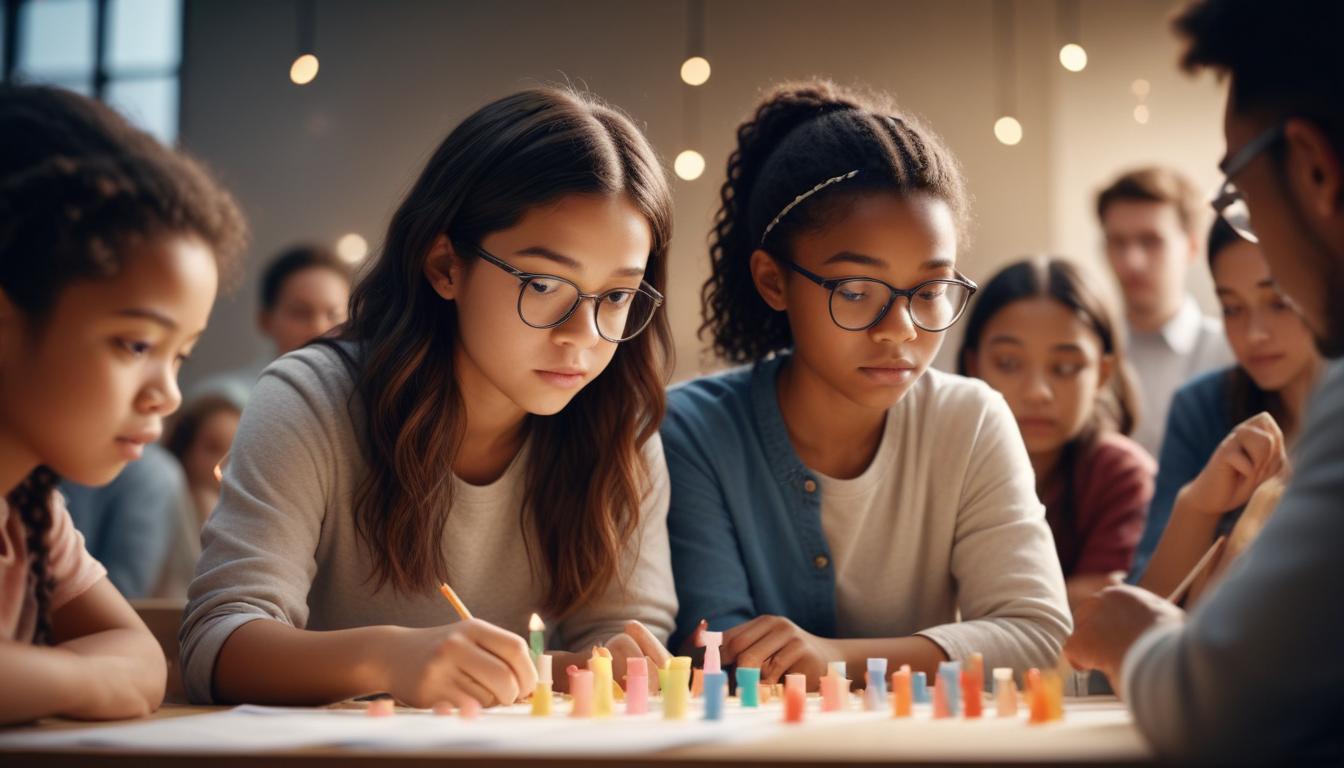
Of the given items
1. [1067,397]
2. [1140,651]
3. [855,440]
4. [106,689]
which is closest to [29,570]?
[106,689]

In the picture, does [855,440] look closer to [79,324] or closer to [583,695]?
[583,695]

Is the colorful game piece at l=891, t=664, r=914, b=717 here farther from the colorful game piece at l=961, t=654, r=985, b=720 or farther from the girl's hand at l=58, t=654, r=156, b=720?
the girl's hand at l=58, t=654, r=156, b=720

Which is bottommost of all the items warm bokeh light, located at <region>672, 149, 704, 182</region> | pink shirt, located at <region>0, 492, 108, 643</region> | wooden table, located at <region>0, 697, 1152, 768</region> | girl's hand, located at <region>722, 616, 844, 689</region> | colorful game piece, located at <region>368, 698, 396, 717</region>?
wooden table, located at <region>0, 697, 1152, 768</region>

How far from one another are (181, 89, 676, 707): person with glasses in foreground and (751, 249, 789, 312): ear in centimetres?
18

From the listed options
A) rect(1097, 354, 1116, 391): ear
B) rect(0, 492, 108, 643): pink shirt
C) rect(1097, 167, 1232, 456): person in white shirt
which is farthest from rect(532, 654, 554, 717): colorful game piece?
rect(1097, 167, 1232, 456): person in white shirt

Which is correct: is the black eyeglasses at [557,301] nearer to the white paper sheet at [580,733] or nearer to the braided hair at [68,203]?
the braided hair at [68,203]

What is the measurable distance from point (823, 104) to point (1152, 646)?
1072 millimetres

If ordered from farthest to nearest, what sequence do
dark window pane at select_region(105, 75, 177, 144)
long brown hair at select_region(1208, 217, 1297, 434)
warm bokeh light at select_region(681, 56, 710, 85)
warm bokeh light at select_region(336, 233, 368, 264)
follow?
dark window pane at select_region(105, 75, 177, 144) → warm bokeh light at select_region(336, 233, 368, 264) → warm bokeh light at select_region(681, 56, 710, 85) → long brown hair at select_region(1208, 217, 1297, 434)

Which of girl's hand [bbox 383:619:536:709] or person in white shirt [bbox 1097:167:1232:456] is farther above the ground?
person in white shirt [bbox 1097:167:1232:456]

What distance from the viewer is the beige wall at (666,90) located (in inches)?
188

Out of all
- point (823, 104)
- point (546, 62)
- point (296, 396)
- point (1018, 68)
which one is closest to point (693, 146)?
point (546, 62)

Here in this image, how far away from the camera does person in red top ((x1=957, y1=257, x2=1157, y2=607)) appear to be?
2250 mm

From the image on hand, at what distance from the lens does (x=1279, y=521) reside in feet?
2.68

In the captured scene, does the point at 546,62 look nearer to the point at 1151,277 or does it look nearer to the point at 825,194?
the point at 1151,277
